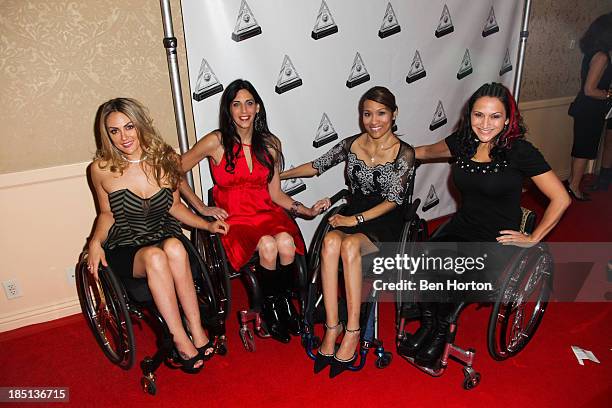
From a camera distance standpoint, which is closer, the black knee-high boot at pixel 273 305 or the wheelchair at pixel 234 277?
the wheelchair at pixel 234 277

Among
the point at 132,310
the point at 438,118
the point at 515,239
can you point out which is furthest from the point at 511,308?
the point at 438,118

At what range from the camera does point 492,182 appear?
2395 mm

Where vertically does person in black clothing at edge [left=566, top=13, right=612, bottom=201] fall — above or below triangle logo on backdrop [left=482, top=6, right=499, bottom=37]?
below

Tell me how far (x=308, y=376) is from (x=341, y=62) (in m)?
2.04

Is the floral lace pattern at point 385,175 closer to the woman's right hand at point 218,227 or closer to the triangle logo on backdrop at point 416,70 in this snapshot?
the woman's right hand at point 218,227

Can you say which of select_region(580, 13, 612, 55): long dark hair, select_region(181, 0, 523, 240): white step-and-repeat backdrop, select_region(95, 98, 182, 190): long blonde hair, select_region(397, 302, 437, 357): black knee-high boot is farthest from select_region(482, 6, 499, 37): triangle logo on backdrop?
select_region(95, 98, 182, 190): long blonde hair

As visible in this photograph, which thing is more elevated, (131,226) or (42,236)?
(131,226)

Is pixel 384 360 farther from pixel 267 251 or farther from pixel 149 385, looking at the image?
pixel 149 385

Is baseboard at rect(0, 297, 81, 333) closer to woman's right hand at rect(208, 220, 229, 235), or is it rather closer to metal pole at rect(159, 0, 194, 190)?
metal pole at rect(159, 0, 194, 190)

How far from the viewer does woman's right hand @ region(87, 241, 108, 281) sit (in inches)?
87.4

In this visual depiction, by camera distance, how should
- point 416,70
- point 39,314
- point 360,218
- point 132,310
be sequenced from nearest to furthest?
point 132,310 < point 360,218 < point 39,314 < point 416,70

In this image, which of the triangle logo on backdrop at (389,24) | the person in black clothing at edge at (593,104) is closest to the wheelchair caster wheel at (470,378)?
the triangle logo on backdrop at (389,24)

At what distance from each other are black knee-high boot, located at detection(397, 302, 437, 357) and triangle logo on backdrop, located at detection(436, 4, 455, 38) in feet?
7.41

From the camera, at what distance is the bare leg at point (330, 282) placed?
2.38 meters
